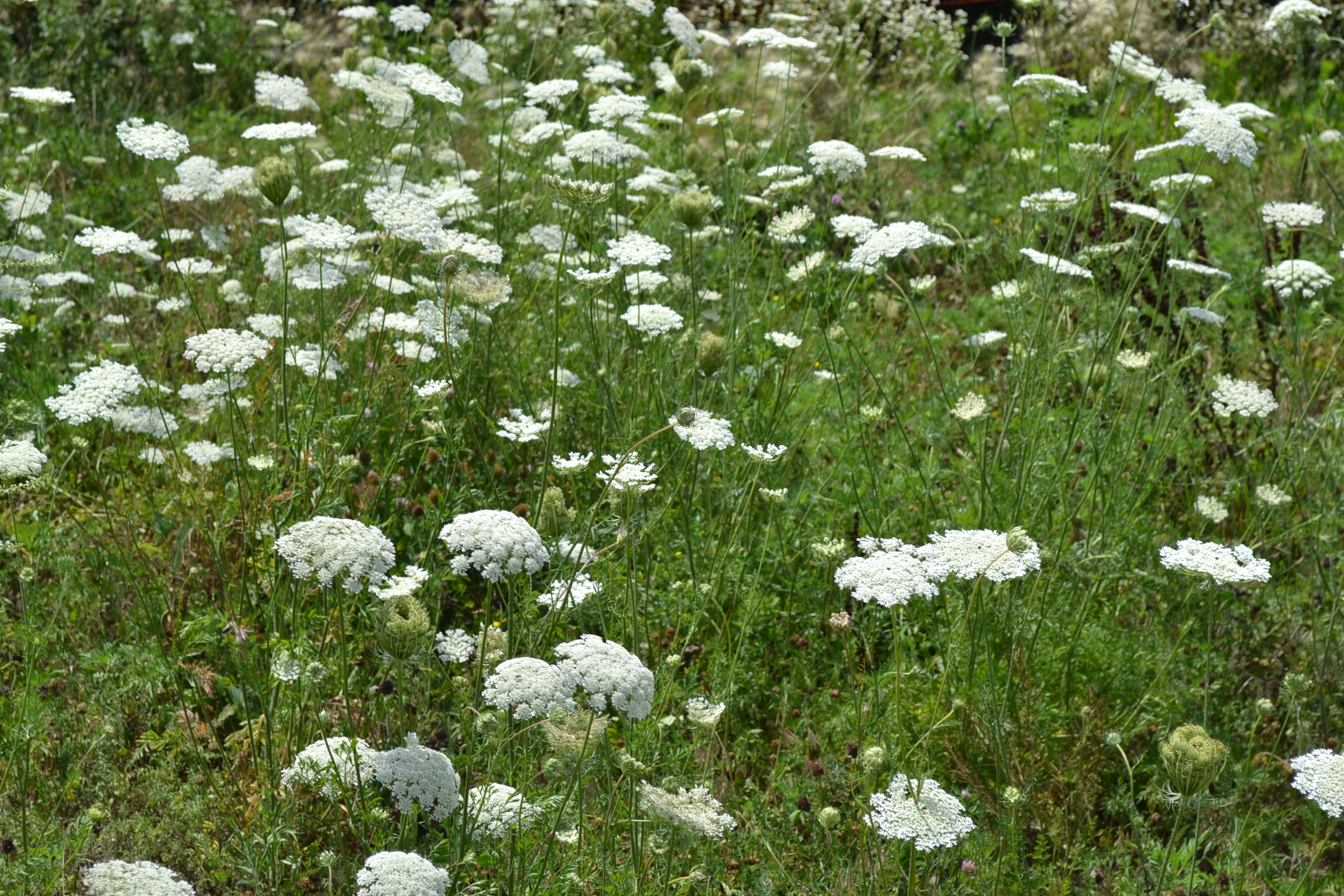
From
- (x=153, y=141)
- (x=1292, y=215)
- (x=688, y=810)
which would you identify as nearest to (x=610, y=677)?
(x=688, y=810)

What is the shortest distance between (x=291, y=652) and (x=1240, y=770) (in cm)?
225

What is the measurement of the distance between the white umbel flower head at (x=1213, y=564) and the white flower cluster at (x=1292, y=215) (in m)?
1.94

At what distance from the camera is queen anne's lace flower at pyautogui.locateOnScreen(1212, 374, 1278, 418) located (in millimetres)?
3457

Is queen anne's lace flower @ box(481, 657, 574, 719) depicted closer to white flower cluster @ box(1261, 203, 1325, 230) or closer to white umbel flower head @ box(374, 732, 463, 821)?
white umbel flower head @ box(374, 732, 463, 821)

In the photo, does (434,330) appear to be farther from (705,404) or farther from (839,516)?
(839,516)

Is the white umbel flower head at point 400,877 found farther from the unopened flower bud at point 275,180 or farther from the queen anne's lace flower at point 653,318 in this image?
the queen anne's lace flower at point 653,318

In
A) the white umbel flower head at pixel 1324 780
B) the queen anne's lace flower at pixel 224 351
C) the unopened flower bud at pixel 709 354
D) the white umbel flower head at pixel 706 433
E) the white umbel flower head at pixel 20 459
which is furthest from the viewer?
the unopened flower bud at pixel 709 354

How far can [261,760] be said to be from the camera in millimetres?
2506

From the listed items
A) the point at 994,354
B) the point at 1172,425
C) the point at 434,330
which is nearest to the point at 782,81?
the point at 994,354

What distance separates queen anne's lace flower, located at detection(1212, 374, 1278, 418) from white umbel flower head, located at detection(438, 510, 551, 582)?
253 cm

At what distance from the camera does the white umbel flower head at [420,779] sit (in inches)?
73.0

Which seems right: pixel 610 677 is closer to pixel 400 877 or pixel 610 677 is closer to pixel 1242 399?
pixel 400 877

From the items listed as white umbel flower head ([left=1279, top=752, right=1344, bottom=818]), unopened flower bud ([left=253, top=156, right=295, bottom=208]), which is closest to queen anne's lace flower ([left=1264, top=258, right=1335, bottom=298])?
white umbel flower head ([left=1279, top=752, right=1344, bottom=818])

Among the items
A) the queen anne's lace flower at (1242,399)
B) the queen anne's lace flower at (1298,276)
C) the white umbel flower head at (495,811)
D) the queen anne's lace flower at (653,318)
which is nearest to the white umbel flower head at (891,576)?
the white umbel flower head at (495,811)
